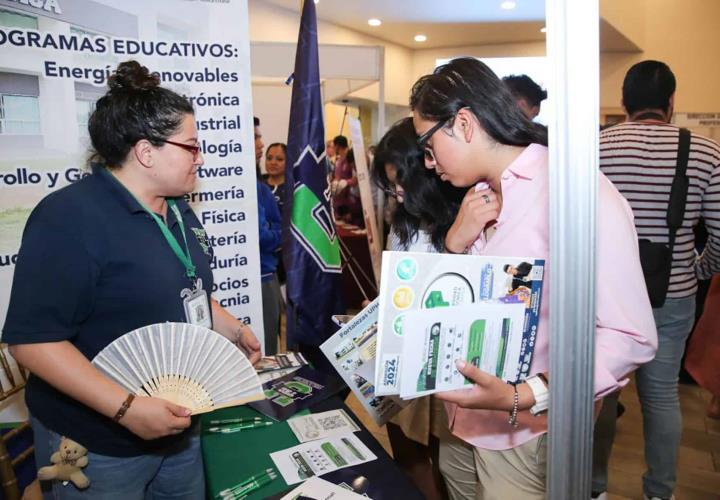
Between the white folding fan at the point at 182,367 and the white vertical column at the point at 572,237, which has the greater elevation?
the white vertical column at the point at 572,237

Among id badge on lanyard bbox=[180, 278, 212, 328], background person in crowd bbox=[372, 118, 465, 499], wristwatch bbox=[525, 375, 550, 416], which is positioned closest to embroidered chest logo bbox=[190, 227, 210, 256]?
id badge on lanyard bbox=[180, 278, 212, 328]

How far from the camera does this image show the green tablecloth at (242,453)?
1.24 meters

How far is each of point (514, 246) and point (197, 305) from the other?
80 cm

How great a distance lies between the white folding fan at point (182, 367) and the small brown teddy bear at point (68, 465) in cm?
19

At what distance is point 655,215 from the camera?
75.5 inches

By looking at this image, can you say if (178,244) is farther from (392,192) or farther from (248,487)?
(392,192)

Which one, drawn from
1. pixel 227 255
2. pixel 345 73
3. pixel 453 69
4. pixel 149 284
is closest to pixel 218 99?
pixel 227 255

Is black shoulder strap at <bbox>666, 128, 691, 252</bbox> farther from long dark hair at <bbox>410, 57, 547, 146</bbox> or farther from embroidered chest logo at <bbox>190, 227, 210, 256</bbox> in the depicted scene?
embroidered chest logo at <bbox>190, 227, 210, 256</bbox>

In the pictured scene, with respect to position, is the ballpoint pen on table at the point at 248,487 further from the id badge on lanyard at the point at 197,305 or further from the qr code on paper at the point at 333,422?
the id badge on lanyard at the point at 197,305

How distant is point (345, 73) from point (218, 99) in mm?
2192

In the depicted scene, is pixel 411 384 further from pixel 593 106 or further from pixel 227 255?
pixel 227 255

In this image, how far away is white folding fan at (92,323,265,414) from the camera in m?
1.09

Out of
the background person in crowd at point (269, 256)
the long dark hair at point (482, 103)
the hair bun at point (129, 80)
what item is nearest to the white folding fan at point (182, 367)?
the hair bun at point (129, 80)

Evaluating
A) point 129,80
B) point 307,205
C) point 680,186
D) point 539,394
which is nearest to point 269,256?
point 307,205
